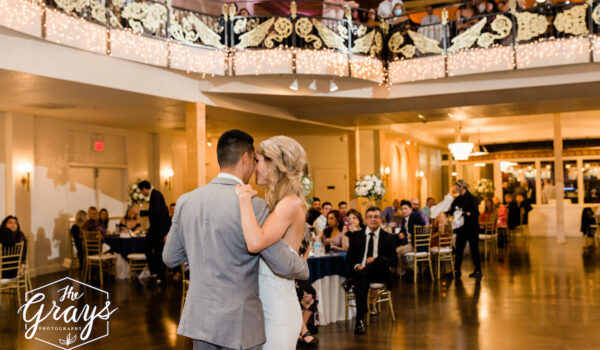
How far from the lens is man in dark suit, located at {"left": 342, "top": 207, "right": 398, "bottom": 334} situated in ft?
20.7

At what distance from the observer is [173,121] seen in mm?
12891

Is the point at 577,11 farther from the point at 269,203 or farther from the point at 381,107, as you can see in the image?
the point at 269,203

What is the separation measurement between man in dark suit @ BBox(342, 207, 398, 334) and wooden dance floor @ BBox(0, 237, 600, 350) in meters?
0.50

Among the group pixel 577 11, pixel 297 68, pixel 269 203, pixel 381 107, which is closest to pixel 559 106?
pixel 577 11

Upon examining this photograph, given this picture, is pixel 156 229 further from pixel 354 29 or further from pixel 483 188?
pixel 483 188

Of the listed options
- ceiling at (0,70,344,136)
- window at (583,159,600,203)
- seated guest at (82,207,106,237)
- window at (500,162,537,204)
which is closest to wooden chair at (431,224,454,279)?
ceiling at (0,70,344,136)

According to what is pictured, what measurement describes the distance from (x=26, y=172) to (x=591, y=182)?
1730cm

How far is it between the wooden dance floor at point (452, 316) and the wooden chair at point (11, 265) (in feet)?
1.09

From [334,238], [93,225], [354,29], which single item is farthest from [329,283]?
[93,225]

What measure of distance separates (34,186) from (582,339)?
1047 cm

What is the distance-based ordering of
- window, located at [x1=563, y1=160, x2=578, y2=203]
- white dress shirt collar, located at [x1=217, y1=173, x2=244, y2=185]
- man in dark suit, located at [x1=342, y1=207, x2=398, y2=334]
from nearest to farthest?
white dress shirt collar, located at [x1=217, y1=173, x2=244, y2=185] → man in dark suit, located at [x1=342, y1=207, x2=398, y2=334] → window, located at [x1=563, y1=160, x2=578, y2=203]

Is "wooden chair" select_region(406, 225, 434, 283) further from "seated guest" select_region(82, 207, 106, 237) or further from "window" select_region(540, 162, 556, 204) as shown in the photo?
"window" select_region(540, 162, 556, 204)

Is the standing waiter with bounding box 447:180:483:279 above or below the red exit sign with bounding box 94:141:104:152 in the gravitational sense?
below

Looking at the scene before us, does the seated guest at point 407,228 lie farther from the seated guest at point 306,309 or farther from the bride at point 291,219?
the bride at point 291,219
